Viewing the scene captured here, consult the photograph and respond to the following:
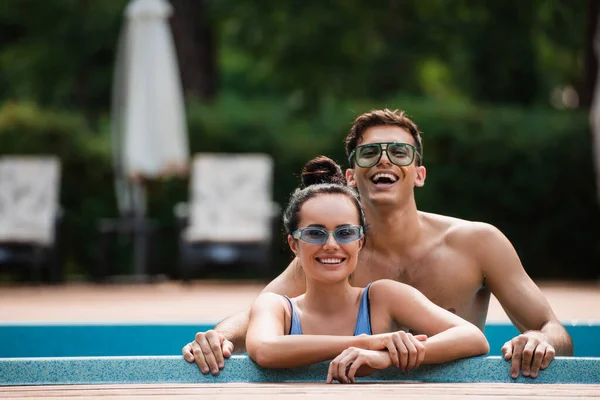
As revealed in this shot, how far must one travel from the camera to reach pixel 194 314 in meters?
7.16

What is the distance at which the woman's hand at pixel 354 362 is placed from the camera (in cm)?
337

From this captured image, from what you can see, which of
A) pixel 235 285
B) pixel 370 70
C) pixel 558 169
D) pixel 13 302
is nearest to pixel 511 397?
pixel 13 302

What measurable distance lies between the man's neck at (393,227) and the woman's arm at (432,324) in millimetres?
519

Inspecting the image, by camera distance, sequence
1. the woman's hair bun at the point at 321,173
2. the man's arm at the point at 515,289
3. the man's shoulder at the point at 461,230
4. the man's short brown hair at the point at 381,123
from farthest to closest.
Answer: the woman's hair bun at the point at 321,173 < the man's shoulder at the point at 461,230 < the man's short brown hair at the point at 381,123 < the man's arm at the point at 515,289

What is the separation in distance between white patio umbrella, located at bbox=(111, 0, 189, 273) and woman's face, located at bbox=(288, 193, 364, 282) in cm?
741

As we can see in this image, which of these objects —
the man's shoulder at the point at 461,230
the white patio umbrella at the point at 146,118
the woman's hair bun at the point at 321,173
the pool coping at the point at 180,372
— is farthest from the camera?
the white patio umbrella at the point at 146,118

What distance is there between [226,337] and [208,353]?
371 millimetres

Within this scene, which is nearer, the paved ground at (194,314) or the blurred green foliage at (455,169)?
the paved ground at (194,314)

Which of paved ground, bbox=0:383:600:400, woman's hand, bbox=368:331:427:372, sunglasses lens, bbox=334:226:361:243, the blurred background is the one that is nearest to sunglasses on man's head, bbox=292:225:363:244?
sunglasses lens, bbox=334:226:361:243

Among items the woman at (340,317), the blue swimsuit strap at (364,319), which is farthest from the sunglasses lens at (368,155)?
the blue swimsuit strap at (364,319)

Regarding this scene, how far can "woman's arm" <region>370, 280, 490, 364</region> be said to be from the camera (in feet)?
11.5

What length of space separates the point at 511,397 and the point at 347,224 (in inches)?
36.1

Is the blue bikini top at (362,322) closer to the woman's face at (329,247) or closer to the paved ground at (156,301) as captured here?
the woman's face at (329,247)

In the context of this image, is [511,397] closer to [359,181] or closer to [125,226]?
[359,181]
